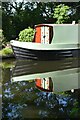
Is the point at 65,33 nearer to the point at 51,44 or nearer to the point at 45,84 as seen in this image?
the point at 51,44

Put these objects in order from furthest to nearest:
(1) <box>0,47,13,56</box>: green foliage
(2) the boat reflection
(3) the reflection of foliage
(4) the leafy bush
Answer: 1. (4) the leafy bush
2. (1) <box>0,47,13,56</box>: green foliage
3. (2) the boat reflection
4. (3) the reflection of foliage

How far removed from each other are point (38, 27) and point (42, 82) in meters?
5.89

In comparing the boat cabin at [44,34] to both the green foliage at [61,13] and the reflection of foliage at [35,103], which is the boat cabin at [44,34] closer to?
the green foliage at [61,13]

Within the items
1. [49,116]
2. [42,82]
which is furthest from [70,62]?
[49,116]

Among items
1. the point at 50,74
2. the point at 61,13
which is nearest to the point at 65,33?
the point at 61,13

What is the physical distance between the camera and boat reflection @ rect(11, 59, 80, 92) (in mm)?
8234

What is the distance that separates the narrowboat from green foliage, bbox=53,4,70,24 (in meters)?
3.06

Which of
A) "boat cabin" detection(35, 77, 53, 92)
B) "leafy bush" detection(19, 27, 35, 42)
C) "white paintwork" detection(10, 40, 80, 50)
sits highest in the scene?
"leafy bush" detection(19, 27, 35, 42)

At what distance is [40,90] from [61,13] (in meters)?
10.1

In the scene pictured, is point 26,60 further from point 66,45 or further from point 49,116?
point 49,116

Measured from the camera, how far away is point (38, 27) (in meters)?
14.3

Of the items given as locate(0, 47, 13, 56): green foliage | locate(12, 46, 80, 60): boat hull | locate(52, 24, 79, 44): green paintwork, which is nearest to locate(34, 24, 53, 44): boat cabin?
locate(52, 24, 79, 44): green paintwork

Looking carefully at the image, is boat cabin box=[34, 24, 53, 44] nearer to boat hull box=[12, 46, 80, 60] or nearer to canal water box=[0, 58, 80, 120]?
boat hull box=[12, 46, 80, 60]

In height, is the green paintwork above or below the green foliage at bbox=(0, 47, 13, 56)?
above
